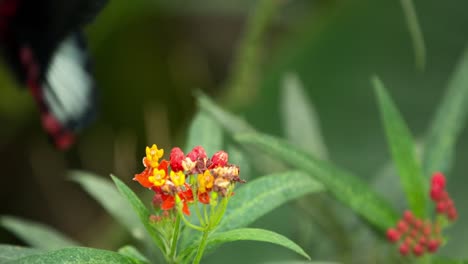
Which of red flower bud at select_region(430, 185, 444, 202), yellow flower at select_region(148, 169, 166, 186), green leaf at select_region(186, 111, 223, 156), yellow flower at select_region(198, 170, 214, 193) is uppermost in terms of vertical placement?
yellow flower at select_region(148, 169, 166, 186)

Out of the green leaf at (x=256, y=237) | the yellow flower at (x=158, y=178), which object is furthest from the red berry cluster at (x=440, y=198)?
the yellow flower at (x=158, y=178)

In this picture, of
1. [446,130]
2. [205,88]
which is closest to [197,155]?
[446,130]

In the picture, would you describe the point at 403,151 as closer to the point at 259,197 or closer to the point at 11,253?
the point at 259,197

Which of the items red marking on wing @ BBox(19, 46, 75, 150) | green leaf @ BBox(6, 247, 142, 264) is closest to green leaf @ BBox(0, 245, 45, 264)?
green leaf @ BBox(6, 247, 142, 264)

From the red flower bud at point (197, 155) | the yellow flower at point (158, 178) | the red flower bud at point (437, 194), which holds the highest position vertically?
the yellow flower at point (158, 178)

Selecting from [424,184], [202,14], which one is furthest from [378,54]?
[424,184]

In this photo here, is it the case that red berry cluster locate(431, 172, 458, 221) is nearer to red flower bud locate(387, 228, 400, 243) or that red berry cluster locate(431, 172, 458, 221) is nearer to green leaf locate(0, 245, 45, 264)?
red flower bud locate(387, 228, 400, 243)

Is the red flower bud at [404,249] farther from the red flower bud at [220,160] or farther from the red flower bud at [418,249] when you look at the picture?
the red flower bud at [220,160]
